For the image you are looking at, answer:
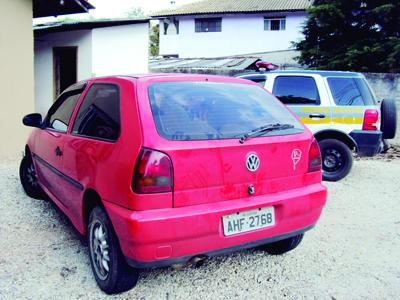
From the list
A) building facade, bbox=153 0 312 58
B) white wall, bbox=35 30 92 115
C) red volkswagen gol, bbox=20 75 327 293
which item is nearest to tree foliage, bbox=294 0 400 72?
white wall, bbox=35 30 92 115

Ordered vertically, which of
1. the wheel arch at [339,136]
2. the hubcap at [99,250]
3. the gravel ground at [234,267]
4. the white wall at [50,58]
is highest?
the white wall at [50,58]

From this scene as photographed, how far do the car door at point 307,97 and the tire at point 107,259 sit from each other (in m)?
4.62

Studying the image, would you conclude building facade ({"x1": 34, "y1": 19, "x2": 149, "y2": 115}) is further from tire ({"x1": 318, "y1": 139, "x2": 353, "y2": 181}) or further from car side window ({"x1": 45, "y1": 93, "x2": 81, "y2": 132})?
tire ({"x1": 318, "y1": 139, "x2": 353, "y2": 181})

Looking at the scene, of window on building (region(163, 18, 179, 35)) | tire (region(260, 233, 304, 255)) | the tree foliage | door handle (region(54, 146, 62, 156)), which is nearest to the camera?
tire (region(260, 233, 304, 255))

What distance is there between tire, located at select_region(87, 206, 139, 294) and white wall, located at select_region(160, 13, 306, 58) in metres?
23.9

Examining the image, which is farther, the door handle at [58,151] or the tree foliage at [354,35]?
the tree foliage at [354,35]

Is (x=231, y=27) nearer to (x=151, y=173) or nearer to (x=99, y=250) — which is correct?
(x=99, y=250)

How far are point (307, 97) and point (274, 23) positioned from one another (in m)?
20.8

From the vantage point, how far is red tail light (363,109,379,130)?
6129 mm

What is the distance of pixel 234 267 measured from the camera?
3.21 m

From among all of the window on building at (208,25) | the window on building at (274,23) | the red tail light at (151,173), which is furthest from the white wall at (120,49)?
the window on building at (208,25)

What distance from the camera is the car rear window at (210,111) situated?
2.52 meters

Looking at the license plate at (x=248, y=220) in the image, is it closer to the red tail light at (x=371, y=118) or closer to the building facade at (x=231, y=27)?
the red tail light at (x=371, y=118)

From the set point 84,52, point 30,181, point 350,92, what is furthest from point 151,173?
point 84,52
